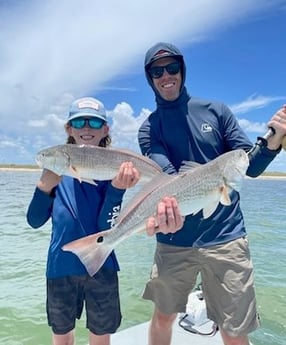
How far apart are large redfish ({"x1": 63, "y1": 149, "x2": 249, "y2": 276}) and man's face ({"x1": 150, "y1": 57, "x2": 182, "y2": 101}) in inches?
38.2

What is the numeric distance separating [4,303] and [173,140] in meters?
4.98

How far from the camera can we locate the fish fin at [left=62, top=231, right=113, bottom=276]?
2.49m

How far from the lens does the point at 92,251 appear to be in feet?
8.25

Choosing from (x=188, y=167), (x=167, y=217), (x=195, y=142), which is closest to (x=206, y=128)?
(x=195, y=142)

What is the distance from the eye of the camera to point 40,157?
2.97 metres

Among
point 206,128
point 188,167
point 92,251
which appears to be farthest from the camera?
point 206,128

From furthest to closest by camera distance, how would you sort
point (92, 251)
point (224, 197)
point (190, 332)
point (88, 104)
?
point (190, 332) < point (88, 104) < point (224, 197) < point (92, 251)

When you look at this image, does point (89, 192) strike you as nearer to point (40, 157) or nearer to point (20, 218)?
point (40, 157)

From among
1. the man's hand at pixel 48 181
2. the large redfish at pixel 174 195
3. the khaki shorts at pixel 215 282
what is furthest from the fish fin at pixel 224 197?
the man's hand at pixel 48 181

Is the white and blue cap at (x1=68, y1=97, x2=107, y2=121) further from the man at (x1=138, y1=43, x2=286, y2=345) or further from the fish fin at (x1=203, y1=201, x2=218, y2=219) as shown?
the fish fin at (x1=203, y1=201, x2=218, y2=219)

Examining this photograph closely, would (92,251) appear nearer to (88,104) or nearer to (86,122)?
(86,122)

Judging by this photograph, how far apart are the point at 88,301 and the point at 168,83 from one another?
187 centimetres

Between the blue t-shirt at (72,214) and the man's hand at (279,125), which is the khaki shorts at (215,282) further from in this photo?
the man's hand at (279,125)

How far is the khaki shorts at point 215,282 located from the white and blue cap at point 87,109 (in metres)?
1.25
